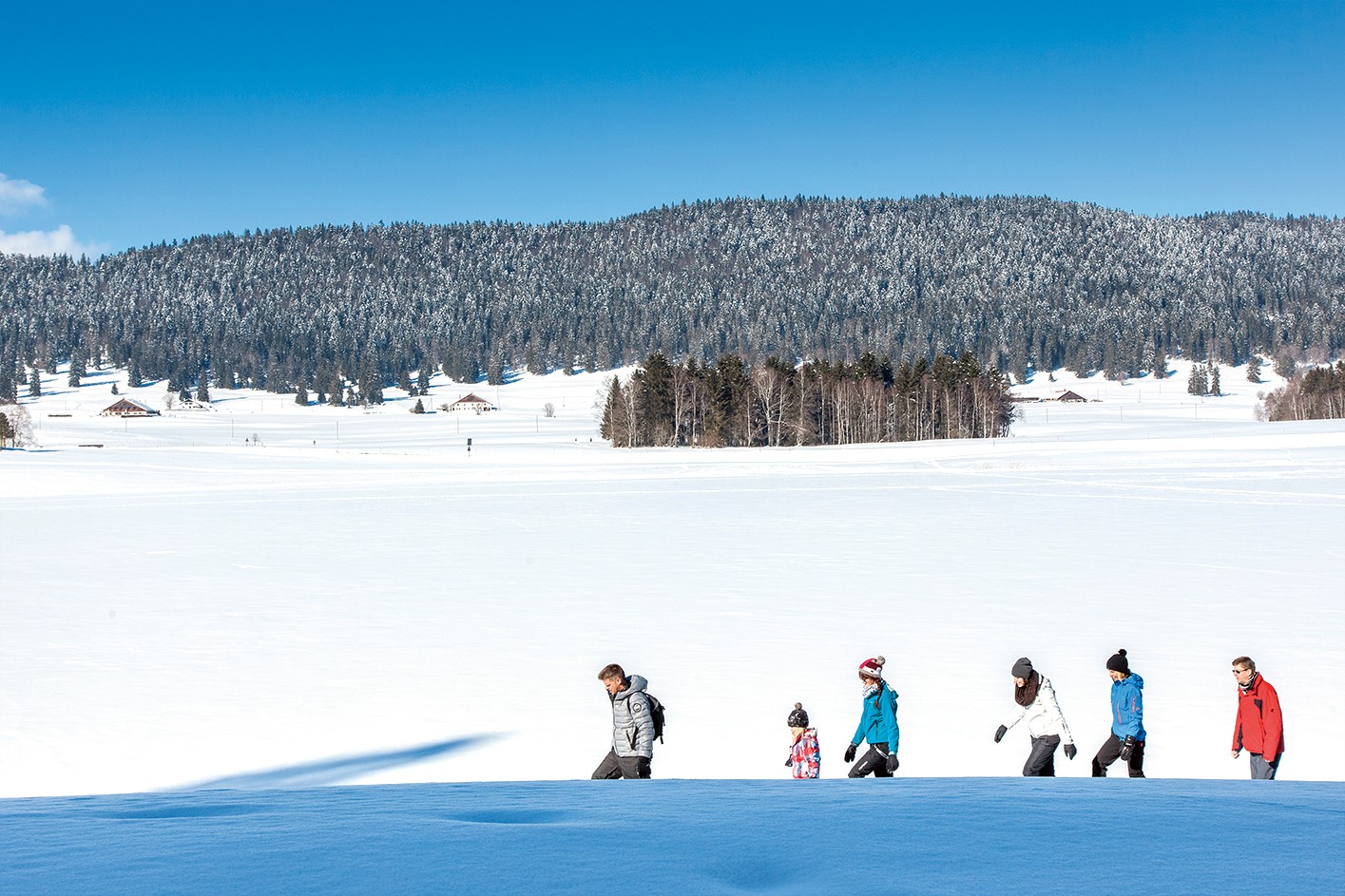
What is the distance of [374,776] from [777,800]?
157 inches

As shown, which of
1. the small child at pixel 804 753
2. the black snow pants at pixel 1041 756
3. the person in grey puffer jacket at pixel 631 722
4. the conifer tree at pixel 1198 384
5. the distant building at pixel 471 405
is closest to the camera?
the person in grey puffer jacket at pixel 631 722

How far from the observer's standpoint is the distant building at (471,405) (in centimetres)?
16350

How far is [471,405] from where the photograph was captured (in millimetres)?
172625

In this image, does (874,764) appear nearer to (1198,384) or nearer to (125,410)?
(125,410)

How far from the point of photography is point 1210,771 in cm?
785

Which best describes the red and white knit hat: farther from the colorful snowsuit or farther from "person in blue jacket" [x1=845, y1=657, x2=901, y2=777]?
the colorful snowsuit

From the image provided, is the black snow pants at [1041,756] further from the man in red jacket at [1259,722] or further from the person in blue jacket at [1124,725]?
the man in red jacket at [1259,722]

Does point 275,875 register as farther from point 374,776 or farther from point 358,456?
point 358,456

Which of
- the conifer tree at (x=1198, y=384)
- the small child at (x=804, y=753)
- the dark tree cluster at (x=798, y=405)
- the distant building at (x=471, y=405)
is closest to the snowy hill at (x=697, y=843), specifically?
the small child at (x=804, y=753)

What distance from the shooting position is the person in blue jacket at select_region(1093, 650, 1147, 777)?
23.1ft

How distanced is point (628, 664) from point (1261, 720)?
657cm

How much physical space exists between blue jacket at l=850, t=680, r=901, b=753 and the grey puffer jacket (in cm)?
149

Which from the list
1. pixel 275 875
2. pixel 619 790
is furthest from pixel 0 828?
pixel 619 790

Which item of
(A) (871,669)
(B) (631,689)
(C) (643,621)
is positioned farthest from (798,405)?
(B) (631,689)
